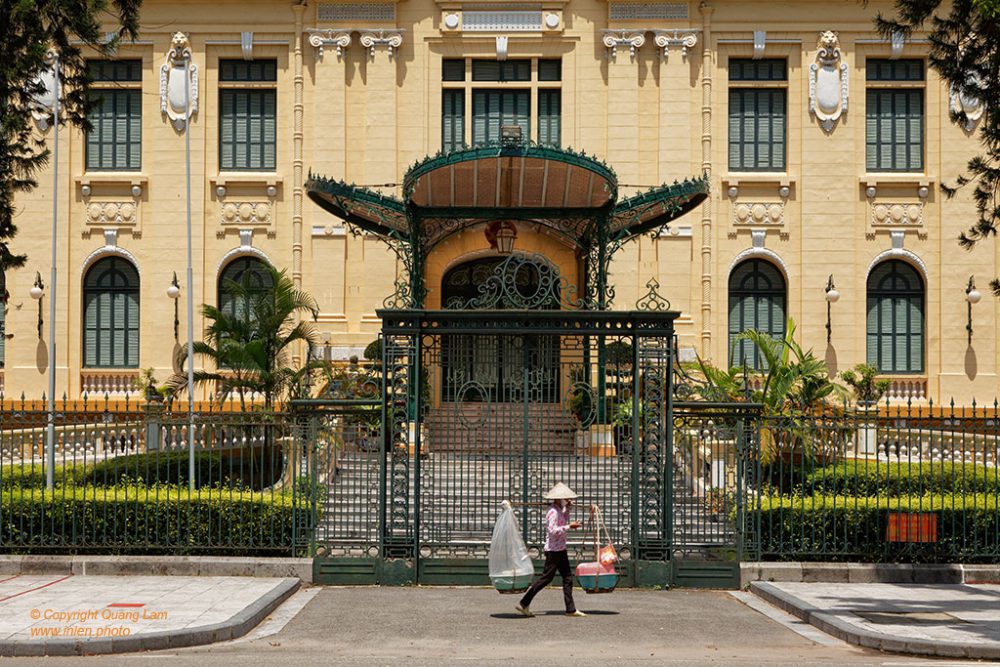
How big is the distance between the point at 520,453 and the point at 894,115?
57.0 feet

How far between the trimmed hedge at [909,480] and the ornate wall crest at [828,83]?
41.2 feet

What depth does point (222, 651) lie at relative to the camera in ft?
36.8

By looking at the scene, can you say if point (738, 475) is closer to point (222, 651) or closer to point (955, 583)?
point (955, 583)

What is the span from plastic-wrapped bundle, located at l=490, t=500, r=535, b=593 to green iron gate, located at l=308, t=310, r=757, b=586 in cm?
169

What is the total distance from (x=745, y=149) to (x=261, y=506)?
17.2 metres

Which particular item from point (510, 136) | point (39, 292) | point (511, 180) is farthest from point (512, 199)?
point (39, 292)

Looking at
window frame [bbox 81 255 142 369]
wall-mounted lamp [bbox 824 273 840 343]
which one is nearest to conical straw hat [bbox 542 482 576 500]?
wall-mounted lamp [bbox 824 273 840 343]

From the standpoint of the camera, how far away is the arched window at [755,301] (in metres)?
29.2

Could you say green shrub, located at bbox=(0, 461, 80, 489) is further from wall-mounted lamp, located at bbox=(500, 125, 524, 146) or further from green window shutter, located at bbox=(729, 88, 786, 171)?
green window shutter, located at bbox=(729, 88, 786, 171)

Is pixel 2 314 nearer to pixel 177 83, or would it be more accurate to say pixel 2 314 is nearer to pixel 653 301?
pixel 177 83

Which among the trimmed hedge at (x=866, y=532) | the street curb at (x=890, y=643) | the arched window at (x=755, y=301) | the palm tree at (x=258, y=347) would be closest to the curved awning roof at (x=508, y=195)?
the palm tree at (x=258, y=347)

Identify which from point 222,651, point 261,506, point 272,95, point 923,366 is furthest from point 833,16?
point 222,651

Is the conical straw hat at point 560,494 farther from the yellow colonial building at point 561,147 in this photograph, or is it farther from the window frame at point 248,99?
the window frame at point 248,99

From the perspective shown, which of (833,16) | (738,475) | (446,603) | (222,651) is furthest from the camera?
(833,16)
